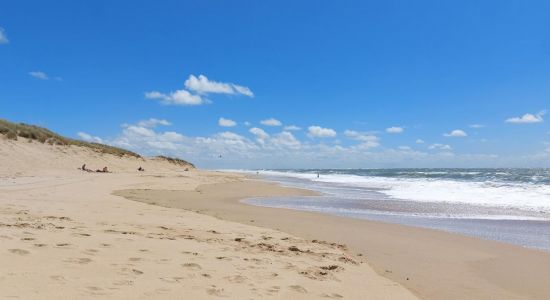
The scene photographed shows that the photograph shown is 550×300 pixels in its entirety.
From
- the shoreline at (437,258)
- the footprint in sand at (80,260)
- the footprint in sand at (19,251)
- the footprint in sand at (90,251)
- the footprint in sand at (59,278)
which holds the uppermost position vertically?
the footprint in sand at (19,251)

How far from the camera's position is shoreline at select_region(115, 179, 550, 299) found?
19.3ft

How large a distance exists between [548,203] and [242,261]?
15.8 meters

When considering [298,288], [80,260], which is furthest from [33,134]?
[298,288]

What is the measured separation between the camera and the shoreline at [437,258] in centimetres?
587

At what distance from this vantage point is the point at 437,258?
7.59 metres

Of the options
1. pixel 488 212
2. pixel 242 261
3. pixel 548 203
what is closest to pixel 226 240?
pixel 242 261

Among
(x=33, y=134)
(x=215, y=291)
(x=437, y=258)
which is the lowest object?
(x=437, y=258)

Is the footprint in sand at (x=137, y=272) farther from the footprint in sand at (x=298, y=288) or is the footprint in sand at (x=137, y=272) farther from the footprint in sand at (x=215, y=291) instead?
the footprint in sand at (x=298, y=288)

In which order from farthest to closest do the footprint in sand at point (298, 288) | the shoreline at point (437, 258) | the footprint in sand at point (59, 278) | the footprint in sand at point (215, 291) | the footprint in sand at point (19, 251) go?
the shoreline at point (437, 258) < the footprint in sand at point (19, 251) < the footprint in sand at point (298, 288) < the footprint in sand at point (215, 291) < the footprint in sand at point (59, 278)

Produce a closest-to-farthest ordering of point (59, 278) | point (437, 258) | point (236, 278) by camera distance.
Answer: point (59, 278) → point (236, 278) → point (437, 258)

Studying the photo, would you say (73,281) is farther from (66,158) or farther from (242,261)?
(66,158)

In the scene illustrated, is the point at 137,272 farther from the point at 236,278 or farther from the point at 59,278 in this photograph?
the point at 236,278

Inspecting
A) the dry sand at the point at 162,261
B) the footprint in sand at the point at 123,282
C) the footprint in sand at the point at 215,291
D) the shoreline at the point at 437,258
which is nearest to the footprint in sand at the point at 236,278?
the dry sand at the point at 162,261

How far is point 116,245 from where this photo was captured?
20.6 ft
